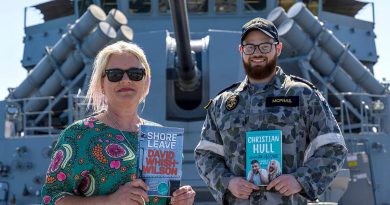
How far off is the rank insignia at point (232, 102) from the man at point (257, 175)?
0.31 m

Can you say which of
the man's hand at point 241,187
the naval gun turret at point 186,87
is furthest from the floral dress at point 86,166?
the naval gun turret at point 186,87

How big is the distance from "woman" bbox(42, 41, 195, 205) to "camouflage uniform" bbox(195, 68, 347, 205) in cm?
40

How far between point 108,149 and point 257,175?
621mm

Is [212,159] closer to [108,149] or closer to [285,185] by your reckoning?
[285,185]

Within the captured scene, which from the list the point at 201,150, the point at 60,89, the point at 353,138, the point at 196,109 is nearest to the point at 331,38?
the point at 353,138

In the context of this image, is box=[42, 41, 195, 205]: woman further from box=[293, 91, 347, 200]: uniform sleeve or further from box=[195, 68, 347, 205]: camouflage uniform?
box=[293, 91, 347, 200]: uniform sleeve

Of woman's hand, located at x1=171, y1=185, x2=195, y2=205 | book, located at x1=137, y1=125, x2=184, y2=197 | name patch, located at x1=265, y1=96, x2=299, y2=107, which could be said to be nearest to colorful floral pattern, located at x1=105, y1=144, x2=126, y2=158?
book, located at x1=137, y1=125, x2=184, y2=197

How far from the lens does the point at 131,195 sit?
2.76 metres

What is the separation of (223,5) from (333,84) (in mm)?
1968

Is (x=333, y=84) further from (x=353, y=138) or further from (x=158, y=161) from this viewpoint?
(x=158, y=161)

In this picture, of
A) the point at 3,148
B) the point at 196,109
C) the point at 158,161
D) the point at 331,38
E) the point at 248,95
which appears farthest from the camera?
the point at 331,38

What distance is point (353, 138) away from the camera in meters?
9.22

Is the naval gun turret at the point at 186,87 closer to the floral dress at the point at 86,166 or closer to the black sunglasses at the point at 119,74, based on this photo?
the black sunglasses at the point at 119,74

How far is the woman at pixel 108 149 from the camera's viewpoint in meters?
2.82
